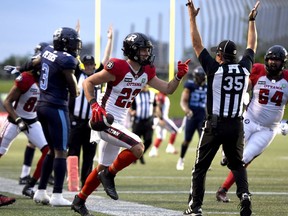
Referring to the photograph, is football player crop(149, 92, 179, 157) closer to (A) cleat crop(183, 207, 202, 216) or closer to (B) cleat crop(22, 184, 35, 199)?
(B) cleat crop(22, 184, 35, 199)

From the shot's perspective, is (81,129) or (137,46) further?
(81,129)

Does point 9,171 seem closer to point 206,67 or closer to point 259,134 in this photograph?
point 259,134

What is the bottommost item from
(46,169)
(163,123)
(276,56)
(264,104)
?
(163,123)

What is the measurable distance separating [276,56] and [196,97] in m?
6.91

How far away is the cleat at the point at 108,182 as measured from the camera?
894 centimetres

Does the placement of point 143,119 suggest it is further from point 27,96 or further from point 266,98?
point 266,98

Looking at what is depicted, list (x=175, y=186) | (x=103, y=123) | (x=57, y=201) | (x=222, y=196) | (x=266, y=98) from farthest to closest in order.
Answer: (x=175, y=186)
(x=266, y=98)
(x=222, y=196)
(x=57, y=201)
(x=103, y=123)

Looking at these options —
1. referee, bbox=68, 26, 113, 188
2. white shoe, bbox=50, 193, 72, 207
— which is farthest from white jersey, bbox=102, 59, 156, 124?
referee, bbox=68, 26, 113, 188

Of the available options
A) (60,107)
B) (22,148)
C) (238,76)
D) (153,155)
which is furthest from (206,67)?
(22,148)

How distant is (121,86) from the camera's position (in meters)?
8.94

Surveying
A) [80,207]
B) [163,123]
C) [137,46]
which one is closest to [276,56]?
[137,46]

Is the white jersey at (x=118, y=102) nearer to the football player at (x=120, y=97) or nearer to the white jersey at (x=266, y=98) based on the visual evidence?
the football player at (x=120, y=97)

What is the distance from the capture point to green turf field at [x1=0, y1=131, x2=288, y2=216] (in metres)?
9.81

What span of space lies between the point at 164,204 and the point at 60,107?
5.30 ft
